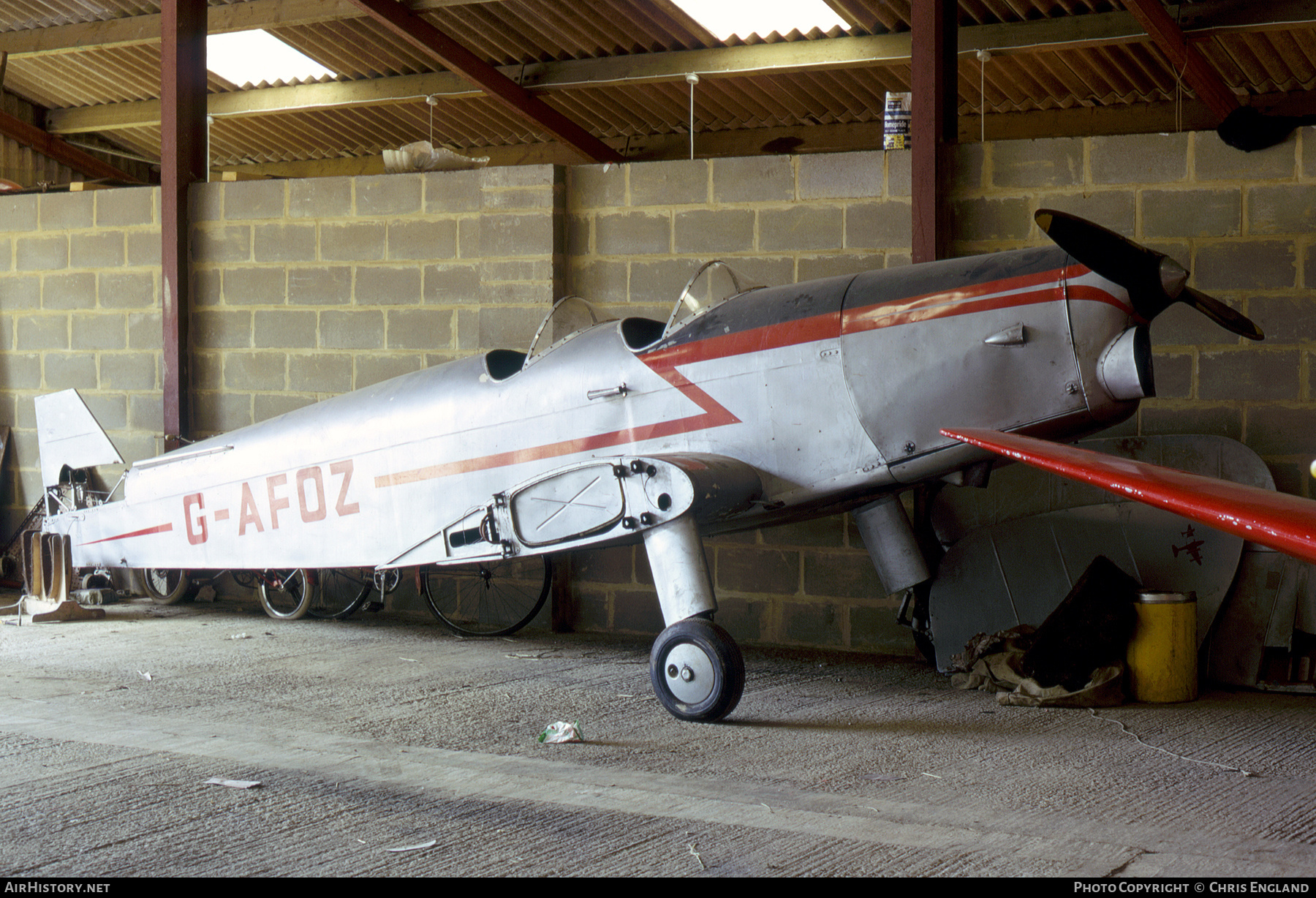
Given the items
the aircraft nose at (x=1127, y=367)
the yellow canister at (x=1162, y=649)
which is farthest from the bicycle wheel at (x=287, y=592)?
the aircraft nose at (x=1127, y=367)

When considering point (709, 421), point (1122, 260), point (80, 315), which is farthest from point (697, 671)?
point (80, 315)

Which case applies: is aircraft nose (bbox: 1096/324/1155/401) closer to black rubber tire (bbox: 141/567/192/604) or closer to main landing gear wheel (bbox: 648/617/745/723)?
main landing gear wheel (bbox: 648/617/745/723)

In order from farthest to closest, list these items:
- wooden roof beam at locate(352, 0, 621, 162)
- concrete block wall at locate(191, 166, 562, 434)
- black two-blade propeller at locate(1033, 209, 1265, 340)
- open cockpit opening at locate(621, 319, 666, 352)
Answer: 1. wooden roof beam at locate(352, 0, 621, 162)
2. concrete block wall at locate(191, 166, 562, 434)
3. open cockpit opening at locate(621, 319, 666, 352)
4. black two-blade propeller at locate(1033, 209, 1265, 340)

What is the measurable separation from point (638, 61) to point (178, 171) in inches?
180

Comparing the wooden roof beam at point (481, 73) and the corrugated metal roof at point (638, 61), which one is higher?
the corrugated metal roof at point (638, 61)

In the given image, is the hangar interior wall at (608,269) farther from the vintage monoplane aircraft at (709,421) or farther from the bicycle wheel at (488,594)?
the vintage monoplane aircraft at (709,421)

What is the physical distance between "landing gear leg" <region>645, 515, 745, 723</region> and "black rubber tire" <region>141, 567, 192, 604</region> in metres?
4.34

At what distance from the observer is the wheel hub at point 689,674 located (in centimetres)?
451

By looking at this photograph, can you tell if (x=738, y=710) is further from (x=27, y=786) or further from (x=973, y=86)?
(x=973, y=86)

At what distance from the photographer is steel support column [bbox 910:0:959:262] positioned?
6148 mm

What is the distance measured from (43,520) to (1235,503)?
7.34 metres

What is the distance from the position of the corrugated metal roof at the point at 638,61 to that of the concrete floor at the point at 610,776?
17.6 ft

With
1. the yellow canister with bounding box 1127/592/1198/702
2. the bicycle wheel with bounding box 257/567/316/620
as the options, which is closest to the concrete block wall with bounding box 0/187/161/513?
the bicycle wheel with bounding box 257/567/316/620

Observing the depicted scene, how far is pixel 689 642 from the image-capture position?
456cm
